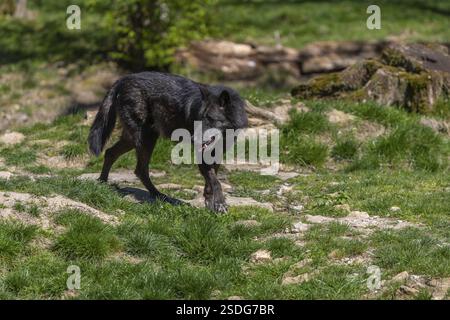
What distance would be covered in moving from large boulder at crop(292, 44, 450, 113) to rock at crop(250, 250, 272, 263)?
7.07m

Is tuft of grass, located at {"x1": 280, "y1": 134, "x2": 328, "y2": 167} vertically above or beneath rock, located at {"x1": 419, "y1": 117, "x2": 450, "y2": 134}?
beneath

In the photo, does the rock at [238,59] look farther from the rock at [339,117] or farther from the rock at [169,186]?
the rock at [169,186]

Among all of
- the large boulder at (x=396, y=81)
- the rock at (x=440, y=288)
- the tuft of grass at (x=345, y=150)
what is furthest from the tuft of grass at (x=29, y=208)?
the large boulder at (x=396, y=81)

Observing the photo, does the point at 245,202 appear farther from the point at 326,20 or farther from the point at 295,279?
the point at 326,20

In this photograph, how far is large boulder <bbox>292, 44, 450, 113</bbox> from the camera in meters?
14.3

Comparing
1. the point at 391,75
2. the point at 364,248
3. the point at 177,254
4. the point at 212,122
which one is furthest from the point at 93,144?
the point at 391,75

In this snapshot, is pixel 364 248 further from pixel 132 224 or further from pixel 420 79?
pixel 420 79

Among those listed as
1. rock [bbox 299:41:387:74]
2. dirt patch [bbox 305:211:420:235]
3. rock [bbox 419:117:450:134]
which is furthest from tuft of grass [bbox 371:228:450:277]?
rock [bbox 299:41:387:74]

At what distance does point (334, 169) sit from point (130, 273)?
19.2ft

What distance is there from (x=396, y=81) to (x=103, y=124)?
646 centimetres

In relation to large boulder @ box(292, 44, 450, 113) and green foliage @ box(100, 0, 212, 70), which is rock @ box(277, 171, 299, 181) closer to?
large boulder @ box(292, 44, 450, 113)

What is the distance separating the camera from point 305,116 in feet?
43.6

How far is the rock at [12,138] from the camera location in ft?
43.6
